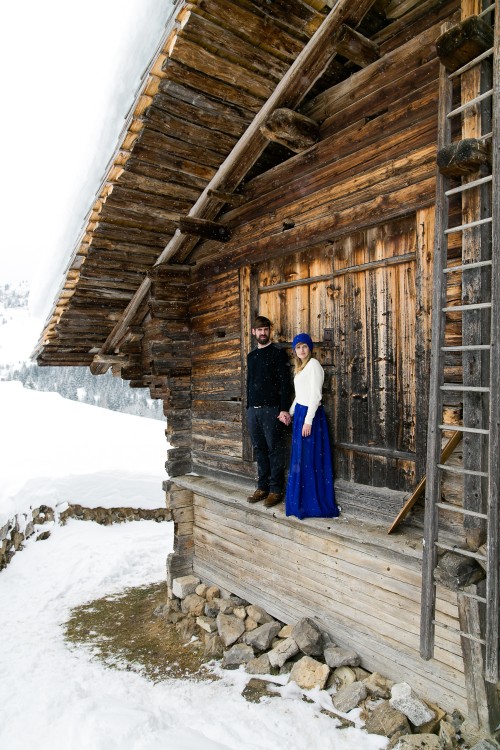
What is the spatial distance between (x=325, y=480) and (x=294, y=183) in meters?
2.99

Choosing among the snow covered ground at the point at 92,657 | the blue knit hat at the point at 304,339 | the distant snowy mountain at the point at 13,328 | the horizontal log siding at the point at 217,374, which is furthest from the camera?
the distant snowy mountain at the point at 13,328

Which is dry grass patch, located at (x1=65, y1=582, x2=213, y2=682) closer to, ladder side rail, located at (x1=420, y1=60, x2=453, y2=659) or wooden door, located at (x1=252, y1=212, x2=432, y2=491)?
ladder side rail, located at (x1=420, y1=60, x2=453, y2=659)

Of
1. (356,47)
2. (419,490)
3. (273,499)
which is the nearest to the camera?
(419,490)

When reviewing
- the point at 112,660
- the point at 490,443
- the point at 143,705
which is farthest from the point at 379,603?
the point at 112,660

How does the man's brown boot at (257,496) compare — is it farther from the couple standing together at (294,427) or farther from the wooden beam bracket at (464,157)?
the wooden beam bracket at (464,157)

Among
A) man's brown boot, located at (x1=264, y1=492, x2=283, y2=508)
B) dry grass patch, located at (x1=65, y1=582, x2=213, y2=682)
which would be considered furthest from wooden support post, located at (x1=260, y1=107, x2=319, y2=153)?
dry grass patch, located at (x1=65, y1=582, x2=213, y2=682)

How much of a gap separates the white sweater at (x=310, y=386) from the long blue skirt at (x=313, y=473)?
111 millimetres

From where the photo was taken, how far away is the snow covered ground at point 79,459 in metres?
11.4

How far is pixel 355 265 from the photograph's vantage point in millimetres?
4195

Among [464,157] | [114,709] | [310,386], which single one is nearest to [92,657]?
[114,709]

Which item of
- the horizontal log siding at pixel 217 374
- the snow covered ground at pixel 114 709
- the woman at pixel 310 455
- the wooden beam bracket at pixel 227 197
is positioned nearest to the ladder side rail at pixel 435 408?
the snow covered ground at pixel 114 709

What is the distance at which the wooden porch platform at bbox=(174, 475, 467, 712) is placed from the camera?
11.1ft

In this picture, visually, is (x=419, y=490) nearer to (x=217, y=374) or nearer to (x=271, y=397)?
(x=271, y=397)

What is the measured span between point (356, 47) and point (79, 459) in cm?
1246
